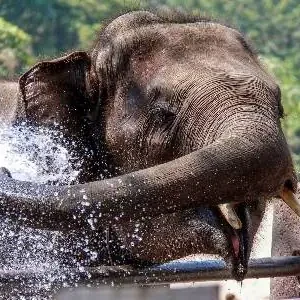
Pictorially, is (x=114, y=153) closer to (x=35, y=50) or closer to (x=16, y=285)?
(x=16, y=285)

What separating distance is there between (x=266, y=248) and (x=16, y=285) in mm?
2399

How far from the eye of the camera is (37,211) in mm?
1906

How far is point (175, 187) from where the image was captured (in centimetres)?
205

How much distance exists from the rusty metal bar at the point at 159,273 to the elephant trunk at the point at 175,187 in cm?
46

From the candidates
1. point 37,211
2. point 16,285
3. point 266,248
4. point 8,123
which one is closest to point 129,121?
point 8,123

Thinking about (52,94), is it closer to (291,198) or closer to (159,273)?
(159,273)

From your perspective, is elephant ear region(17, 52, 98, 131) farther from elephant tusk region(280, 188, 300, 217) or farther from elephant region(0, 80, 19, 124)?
elephant tusk region(280, 188, 300, 217)

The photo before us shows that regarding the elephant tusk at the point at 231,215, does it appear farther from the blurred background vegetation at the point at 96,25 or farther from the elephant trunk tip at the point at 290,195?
the blurred background vegetation at the point at 96,25

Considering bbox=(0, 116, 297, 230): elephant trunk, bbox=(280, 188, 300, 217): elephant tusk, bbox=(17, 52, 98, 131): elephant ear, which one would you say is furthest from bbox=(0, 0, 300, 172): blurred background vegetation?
bbox=(0, 116, 297, 230): elephant trunk

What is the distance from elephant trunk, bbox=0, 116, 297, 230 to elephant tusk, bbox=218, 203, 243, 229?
0.12 meters

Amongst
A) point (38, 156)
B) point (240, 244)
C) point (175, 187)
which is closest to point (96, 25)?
point (38, 156)

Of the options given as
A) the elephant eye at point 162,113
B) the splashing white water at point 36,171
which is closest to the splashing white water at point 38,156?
the splashing white water at point 36,171

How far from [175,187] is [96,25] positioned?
748 inches

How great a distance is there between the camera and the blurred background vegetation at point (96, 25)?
64.8 feet
